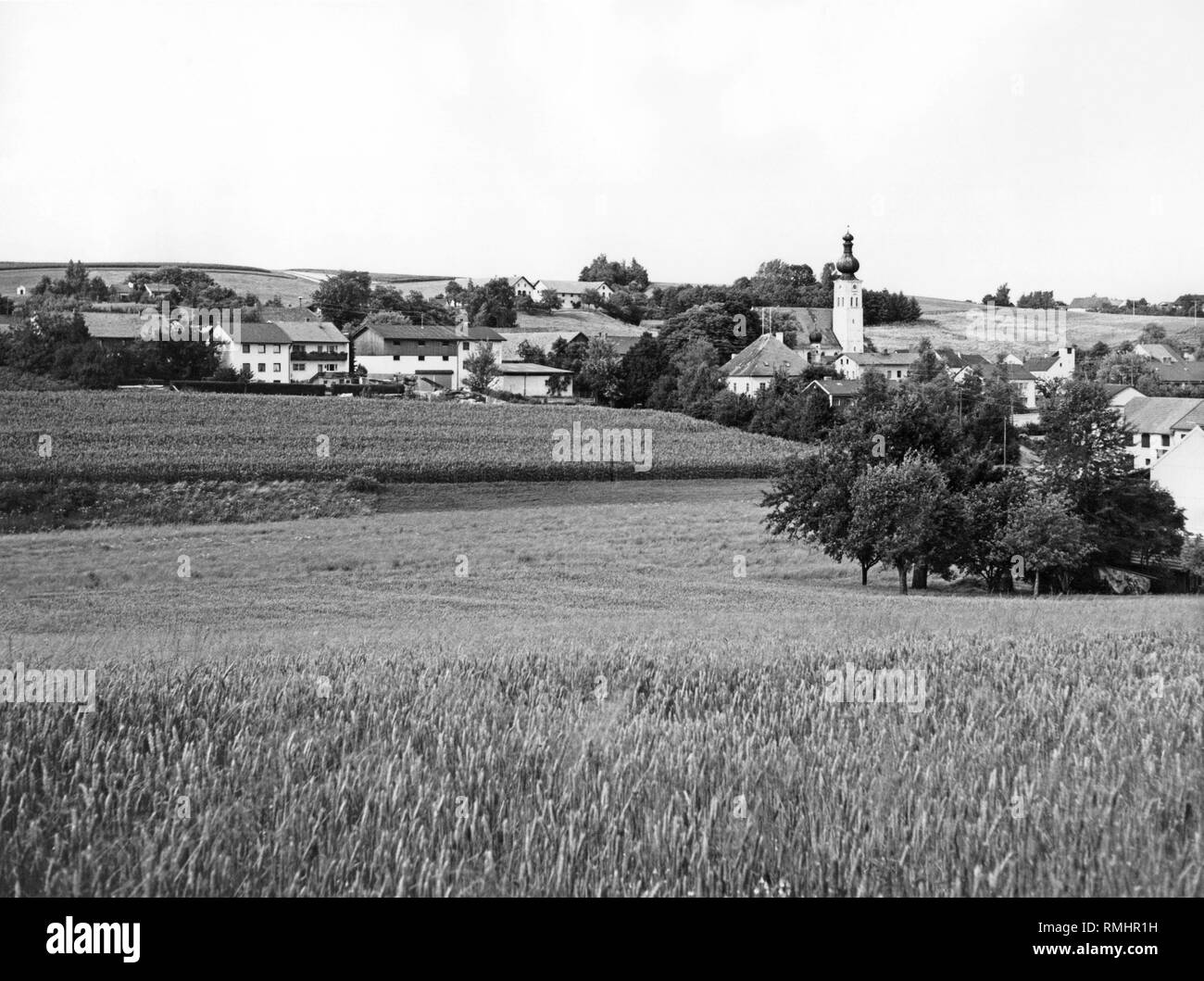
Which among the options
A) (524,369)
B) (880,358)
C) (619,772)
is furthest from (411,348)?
(619,772)

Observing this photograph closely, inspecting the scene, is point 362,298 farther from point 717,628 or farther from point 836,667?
point 836,667

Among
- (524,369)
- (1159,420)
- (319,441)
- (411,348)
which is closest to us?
(319,441)

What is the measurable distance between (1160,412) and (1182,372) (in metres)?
34.5

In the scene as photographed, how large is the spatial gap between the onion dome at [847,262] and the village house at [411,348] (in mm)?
53292

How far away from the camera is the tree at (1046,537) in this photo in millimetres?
38688

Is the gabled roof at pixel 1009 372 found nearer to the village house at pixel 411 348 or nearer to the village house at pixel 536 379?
the village house at pixel 536 379

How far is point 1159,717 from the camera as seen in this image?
7449mm

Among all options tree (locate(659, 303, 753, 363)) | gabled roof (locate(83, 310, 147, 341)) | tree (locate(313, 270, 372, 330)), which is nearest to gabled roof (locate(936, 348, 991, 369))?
tree (locate(659, 303, 753, 363))

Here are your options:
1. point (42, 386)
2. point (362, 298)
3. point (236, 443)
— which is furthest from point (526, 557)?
point (362, 298)

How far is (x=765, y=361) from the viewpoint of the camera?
10819 cm

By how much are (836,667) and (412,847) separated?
5787 millimetres

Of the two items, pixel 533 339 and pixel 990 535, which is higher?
pixel 533 339

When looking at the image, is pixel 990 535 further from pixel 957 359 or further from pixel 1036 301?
pixel 1036 301

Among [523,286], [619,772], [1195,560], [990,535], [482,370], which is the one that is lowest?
[1195,560]
